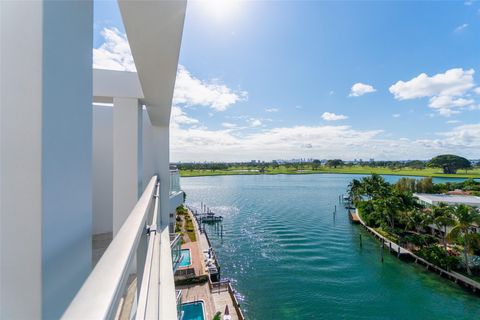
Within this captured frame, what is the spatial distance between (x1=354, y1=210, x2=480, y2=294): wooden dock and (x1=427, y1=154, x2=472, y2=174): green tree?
4784cm

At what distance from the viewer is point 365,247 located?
43.8 feet

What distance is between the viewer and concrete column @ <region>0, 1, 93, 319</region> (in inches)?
12.8

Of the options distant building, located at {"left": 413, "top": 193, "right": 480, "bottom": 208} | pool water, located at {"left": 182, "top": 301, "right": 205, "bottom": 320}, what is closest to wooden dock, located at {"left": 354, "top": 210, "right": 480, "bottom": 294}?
distant building, located at {"left": 413, "top": 193, "right": 480, "bottom": 208}

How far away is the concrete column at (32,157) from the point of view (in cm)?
32

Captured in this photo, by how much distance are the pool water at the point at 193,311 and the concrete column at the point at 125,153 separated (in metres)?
5.83

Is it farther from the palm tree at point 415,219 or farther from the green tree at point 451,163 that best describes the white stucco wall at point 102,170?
the green tree at point 451,163

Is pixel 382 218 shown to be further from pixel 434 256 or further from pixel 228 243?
pixel 228 243

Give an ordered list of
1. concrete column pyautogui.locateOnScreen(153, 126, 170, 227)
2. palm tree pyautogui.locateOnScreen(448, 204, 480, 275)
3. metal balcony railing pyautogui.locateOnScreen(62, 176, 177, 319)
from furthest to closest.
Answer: palm tree pyautogui.locateOnScreen(448, 204, 480, 275) → concrete column pyautogui.locateOnScreen(153, 126, 170, 227) → metal balcony railing pyautogui.locateOnScreen(62, 176, 177, 319)

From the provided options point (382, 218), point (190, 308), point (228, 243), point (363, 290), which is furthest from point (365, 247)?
point (190, 308)

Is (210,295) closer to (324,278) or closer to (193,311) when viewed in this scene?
(193,311)

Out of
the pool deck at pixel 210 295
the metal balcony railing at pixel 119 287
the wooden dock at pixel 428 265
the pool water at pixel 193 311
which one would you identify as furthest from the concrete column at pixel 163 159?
the wooden dock at pixel 428 265

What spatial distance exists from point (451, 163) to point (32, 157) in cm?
6482

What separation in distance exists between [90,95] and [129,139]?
1979 mm

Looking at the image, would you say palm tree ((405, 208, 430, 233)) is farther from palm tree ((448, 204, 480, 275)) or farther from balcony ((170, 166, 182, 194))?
balcony ((170, 166, 182, 194))
